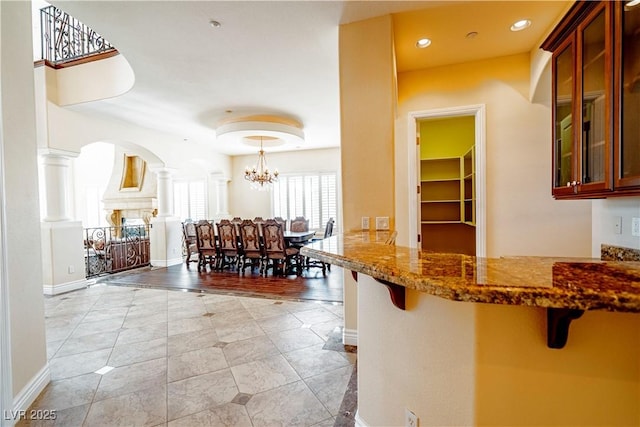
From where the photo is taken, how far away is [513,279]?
808 millimetres

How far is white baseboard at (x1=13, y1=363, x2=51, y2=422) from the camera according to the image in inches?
74.4

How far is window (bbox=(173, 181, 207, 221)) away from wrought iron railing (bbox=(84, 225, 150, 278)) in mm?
2665

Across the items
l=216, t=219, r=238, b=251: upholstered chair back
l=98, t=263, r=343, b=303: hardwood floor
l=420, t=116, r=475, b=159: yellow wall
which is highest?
l=420, t=116, r=475, b=159: yellow wall

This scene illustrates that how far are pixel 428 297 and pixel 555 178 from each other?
187 centimetres

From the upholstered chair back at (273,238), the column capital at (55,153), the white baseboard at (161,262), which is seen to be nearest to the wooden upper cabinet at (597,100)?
the upholstered chair back at (273,238)

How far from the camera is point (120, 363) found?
2523 millimetres

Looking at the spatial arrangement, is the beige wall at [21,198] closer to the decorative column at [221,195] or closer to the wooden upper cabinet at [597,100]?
the wooden upper cabinet at [597,100]

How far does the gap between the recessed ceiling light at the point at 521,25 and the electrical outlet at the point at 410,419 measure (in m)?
3.09

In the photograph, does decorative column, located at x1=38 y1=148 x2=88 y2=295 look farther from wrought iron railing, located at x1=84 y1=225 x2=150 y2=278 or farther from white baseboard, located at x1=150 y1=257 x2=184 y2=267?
white baseboard, located at x1=150 y1=257 x2=184 y2=267

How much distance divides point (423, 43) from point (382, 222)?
1774mm

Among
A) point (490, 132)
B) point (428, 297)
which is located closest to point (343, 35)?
point (490, 132)

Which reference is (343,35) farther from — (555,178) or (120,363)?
(120,363)

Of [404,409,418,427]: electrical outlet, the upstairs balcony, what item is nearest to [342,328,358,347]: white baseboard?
[404,409,418,427]: electrical outlet

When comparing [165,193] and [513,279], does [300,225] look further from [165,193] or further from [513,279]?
[513,279]
